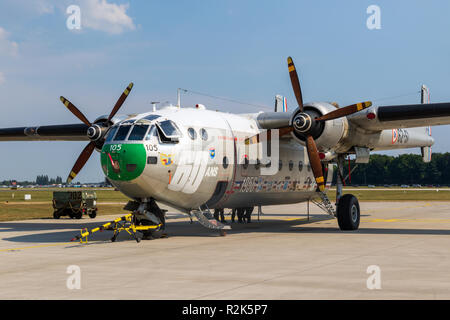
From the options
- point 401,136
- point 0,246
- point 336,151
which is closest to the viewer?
point 0,246

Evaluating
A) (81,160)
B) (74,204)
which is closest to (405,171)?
(74,204)

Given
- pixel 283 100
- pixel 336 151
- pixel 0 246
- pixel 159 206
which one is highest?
pixel 283 100

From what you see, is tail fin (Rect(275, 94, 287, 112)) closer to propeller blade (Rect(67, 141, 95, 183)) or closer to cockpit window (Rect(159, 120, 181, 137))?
propeller blade (Rect(67, 141, 95, 183))

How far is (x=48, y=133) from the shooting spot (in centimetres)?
2522

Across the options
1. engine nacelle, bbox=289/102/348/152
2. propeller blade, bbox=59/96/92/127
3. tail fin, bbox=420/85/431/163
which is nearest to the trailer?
propeller blade, bbox=59/96/92/127

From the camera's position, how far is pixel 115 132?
16484mm

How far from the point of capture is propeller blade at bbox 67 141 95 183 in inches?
861

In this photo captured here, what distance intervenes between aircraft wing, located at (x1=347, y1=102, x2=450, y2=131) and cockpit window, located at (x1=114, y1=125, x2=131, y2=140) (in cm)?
889

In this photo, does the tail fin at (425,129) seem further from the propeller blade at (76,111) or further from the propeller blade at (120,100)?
the propeller blade at (76,111)
